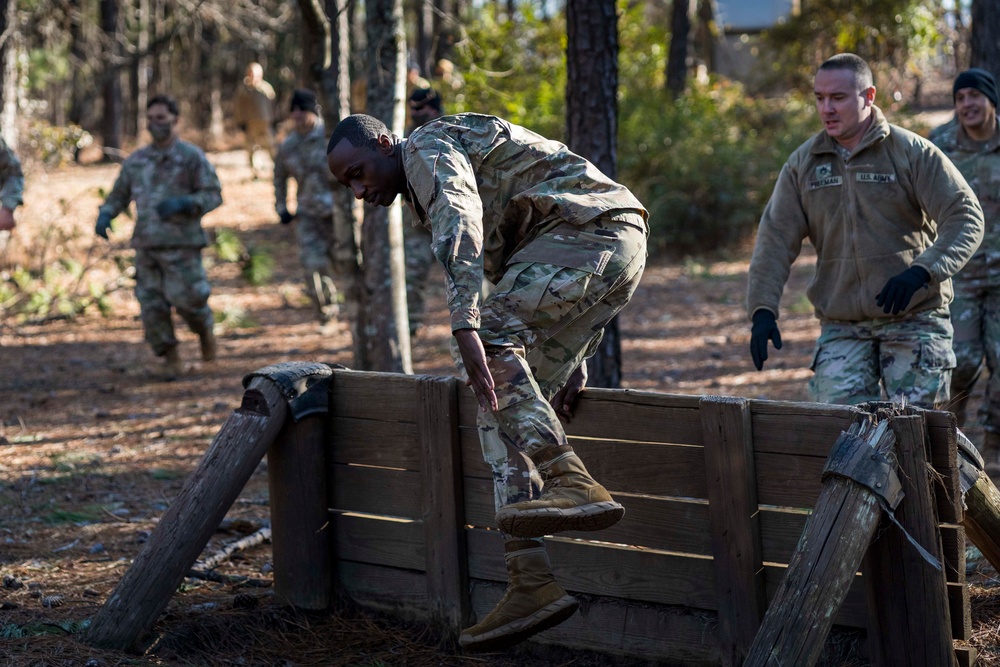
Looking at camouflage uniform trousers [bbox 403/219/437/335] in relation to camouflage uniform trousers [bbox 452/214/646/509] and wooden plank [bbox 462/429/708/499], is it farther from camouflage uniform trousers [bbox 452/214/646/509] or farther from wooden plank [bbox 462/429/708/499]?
camouflage uniform trousers [bbox 452/214/646/509]

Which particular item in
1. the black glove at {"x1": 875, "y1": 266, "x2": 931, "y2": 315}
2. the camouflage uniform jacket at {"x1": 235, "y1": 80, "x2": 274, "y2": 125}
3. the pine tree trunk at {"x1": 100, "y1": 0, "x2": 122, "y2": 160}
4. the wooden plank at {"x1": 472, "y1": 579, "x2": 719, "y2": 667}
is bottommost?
the wooden plank at {"x1": 472, "y1": 579, "x2": 719, "y2": 667}

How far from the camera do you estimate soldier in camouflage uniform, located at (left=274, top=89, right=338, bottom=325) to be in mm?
11445

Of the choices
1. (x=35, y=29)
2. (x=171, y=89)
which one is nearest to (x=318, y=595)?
(x=35, y=29)

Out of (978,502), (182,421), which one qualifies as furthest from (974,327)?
(182,421)

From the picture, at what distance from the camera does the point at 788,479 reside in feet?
12.6

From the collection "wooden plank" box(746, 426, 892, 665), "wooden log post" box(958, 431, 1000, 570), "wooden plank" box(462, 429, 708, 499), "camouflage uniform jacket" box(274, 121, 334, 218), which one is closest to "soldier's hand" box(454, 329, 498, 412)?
"wooden plank" box(462, 429, 708, 499)

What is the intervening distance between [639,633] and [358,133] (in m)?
2.21

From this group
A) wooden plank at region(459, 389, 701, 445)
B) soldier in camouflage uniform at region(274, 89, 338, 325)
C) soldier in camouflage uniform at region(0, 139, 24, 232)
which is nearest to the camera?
wooden plank at region(459, 389, 701, 445)

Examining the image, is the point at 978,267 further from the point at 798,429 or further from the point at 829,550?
the point at 829,550

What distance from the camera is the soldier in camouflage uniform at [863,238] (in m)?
4.78

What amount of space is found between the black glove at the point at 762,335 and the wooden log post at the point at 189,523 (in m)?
2.07

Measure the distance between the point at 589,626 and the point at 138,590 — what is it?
1.84 m

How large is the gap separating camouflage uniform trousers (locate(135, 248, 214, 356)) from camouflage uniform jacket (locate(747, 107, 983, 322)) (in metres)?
6.11

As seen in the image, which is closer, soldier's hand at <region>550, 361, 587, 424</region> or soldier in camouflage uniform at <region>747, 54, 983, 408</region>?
soldier's hand at <region>550, 361, 587, 424</region>
